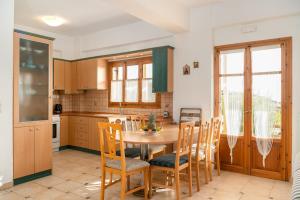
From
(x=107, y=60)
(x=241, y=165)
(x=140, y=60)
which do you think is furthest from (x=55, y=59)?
(x=241, y=165)

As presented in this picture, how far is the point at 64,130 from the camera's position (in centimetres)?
569

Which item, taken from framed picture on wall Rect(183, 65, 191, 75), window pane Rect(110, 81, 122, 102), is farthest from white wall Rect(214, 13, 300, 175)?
window pane Rect(110, 81, 122, 102)

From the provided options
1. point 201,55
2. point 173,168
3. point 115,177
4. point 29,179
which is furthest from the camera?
point 201,55

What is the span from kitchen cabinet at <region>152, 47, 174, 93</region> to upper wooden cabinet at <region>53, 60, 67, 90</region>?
2.61m

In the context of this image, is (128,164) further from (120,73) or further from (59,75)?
(59,75)

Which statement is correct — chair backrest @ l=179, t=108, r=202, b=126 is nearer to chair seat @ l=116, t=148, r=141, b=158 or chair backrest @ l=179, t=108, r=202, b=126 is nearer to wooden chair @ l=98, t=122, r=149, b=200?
chair seat @ l=116, t=148, r=141, b=158

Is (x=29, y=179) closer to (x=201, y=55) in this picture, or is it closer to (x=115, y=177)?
(x=115, y=177)

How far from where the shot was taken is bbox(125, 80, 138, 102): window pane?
17.9 feet

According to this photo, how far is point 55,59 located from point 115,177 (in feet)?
11.5

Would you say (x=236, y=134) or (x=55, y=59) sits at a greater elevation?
(x=55, y=59)

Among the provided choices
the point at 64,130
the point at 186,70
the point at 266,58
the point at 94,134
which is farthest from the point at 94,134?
the point at 266,58

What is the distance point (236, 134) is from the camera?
3979 millimetres

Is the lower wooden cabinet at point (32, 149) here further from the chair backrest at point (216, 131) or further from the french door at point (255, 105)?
the french door at point (255, 105)

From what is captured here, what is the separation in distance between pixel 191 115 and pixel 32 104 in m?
2.70
